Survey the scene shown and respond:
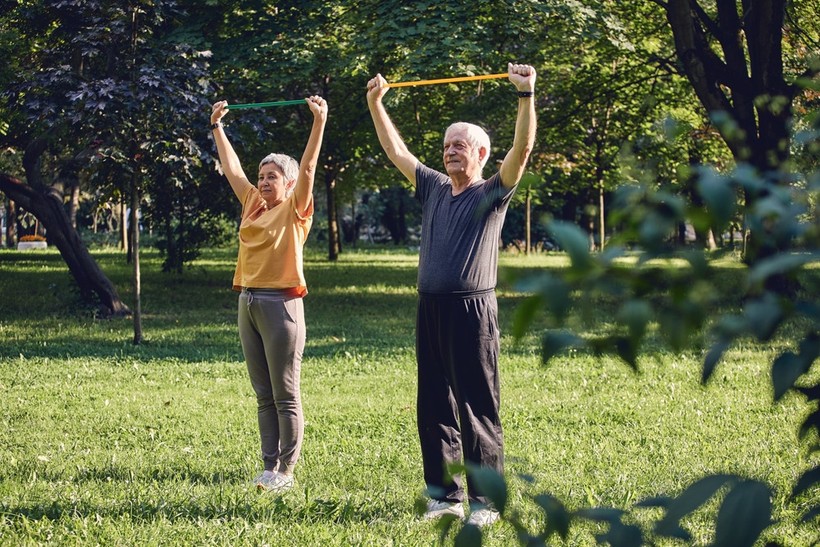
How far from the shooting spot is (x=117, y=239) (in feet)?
169

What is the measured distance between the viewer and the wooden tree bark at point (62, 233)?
1588 centimetres

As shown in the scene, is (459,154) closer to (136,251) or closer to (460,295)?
(460,295)

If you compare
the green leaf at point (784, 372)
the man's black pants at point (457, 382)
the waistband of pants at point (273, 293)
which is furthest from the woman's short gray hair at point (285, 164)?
the green leaf at point (784, 372)

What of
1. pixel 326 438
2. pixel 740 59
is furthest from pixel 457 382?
pixel 740 59

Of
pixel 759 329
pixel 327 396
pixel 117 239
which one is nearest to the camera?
pixel 759 329

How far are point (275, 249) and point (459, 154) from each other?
1.29m

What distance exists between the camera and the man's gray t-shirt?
4.83m

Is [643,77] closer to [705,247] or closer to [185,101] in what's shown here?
[185,101]

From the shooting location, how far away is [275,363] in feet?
18.3

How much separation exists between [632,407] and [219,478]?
12.7 feet

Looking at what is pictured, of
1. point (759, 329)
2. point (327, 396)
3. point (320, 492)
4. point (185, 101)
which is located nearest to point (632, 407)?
point (327, 396)

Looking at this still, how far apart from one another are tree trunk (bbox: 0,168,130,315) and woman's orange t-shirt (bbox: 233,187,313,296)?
35.6ft

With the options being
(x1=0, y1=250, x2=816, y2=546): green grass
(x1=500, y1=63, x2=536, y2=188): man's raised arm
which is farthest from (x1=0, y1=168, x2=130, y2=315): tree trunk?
(x1=500, y1=63, x2=536, y2=188): man's raised arm

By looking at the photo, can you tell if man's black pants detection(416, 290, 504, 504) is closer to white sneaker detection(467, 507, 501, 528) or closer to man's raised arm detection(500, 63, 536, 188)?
man's raised arm detection(500, 63, 536, 188)
